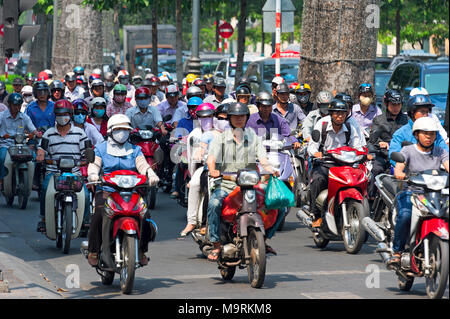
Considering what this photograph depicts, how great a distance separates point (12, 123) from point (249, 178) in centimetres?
795

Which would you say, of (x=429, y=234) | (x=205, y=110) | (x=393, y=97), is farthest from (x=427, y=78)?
(x=429, y=234)

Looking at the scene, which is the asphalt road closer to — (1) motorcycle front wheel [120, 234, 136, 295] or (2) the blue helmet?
(1) motorcycle front wheel [120, 234, 136, 295]

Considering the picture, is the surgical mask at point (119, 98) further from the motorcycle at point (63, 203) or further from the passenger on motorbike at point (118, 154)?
the passenger on motorbike at point (118, 154)

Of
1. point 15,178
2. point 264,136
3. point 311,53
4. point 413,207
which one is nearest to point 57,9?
point 311,53

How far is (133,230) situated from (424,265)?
2522 millimetres

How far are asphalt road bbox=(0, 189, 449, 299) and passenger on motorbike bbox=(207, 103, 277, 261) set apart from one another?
59 cm

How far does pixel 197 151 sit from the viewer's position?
12.5 metres

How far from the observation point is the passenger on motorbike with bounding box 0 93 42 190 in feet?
54.4

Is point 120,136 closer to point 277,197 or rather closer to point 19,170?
point 277,197

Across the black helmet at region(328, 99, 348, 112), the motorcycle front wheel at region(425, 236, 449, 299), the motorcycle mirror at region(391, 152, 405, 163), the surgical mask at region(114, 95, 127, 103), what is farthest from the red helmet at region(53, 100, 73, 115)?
the motorcycle front wheel at region(425, 236, 449, 299)

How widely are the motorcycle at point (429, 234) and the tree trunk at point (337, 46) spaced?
10.2 meters

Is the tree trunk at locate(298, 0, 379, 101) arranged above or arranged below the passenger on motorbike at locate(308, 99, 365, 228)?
above

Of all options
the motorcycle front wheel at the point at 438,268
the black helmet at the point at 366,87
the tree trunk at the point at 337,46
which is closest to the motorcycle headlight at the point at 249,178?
the motorcycle front wheel at the point at 438,268
